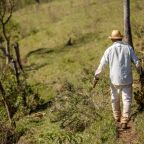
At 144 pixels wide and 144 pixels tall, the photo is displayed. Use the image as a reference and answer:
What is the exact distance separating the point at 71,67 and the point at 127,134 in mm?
12509

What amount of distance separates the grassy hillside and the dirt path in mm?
140

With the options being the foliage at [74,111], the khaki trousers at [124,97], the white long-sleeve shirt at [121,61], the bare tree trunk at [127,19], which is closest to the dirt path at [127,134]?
the khaki trousers at [124,97]

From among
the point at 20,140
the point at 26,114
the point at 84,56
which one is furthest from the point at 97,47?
the point at 20,140

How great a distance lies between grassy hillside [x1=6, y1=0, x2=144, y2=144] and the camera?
11.5 metres

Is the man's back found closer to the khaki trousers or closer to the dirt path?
the khaki trousers

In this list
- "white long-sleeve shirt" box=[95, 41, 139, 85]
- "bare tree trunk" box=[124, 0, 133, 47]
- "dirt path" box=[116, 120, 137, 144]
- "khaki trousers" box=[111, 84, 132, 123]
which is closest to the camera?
"dirt path" box=[116, 120, 137, 144]

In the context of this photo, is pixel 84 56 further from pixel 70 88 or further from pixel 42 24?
pixel 42 24

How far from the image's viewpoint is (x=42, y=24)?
37.5 m

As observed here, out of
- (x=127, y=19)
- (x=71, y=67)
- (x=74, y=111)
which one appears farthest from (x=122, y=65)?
(x=71, y=67)

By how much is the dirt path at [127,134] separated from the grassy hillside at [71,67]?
14 centimetres

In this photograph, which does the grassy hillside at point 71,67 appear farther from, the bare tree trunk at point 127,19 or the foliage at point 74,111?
the bare tree trunk at point 127,19

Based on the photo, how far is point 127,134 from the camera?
10508 mm

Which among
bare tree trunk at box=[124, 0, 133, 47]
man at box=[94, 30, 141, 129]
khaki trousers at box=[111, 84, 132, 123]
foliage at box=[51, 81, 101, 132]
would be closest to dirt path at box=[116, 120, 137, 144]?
man at box=[94, 30, 141, 129]

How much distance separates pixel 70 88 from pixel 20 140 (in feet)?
10.5
